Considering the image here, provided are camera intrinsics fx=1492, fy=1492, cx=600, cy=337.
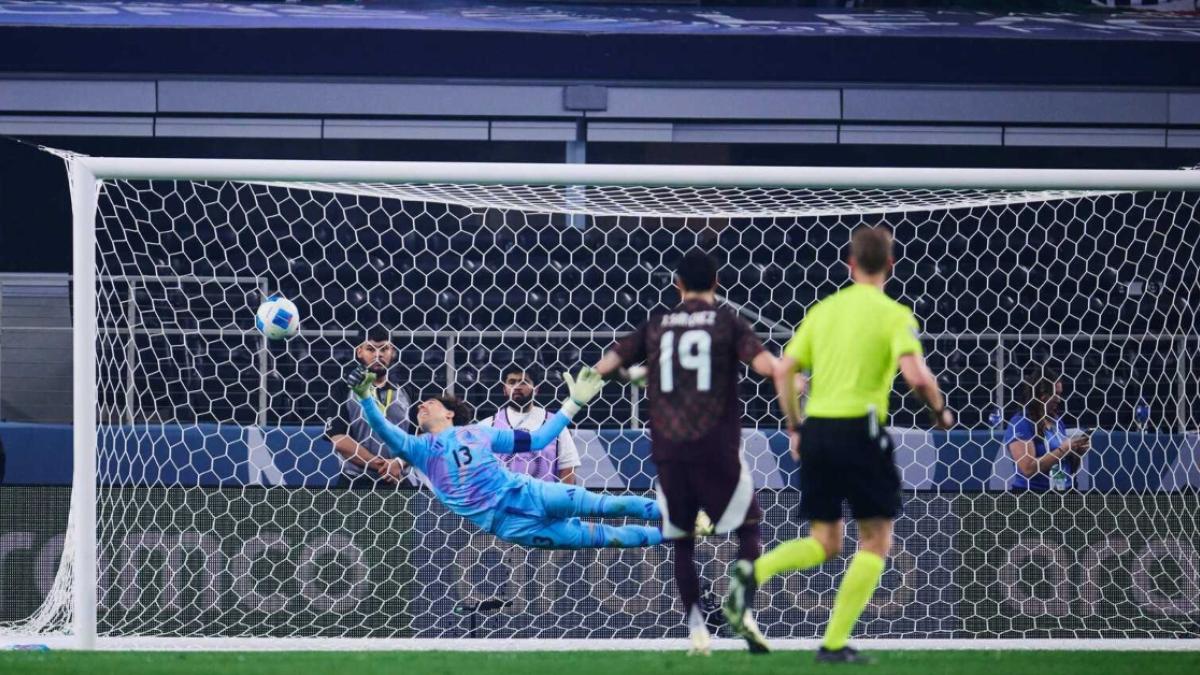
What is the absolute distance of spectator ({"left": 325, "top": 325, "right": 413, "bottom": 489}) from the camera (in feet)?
27.7

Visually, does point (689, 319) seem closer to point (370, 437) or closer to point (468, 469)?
point (468, 469)

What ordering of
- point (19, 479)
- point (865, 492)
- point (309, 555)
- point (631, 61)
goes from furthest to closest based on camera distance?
point (631, 61) < point (19, 479) < point (309, 555) < point (865, 492)

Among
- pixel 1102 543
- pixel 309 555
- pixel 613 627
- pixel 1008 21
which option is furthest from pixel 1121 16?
pixel 309 555

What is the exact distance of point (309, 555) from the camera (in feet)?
A: 24.8

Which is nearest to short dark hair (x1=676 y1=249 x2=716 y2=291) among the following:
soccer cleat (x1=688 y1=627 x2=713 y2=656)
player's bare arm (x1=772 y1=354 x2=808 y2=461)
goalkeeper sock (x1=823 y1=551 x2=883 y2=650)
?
player's bare arm (x1=772 y1=354 x2=808 y2=461)

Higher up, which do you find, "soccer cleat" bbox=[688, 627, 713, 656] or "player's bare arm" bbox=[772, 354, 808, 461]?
"player's bare arm" bbox=[772, 354, 808, 461]

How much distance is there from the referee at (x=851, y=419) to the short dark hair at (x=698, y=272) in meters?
0.54

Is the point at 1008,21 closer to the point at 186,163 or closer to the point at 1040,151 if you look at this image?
the point at 1040,151

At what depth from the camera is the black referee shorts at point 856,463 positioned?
504cm

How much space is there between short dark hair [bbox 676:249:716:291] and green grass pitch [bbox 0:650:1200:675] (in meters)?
1.39

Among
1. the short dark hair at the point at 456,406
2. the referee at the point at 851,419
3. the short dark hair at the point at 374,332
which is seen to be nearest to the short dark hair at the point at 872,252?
the referee at the point at 851,419

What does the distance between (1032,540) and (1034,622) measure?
48 cm

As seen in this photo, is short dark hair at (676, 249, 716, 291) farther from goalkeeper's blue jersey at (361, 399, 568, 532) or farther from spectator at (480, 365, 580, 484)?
spectator at (480, 365, 580, 484)

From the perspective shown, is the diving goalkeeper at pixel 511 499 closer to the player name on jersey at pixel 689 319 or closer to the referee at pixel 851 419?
the player name on jersey at pixel 689 319
